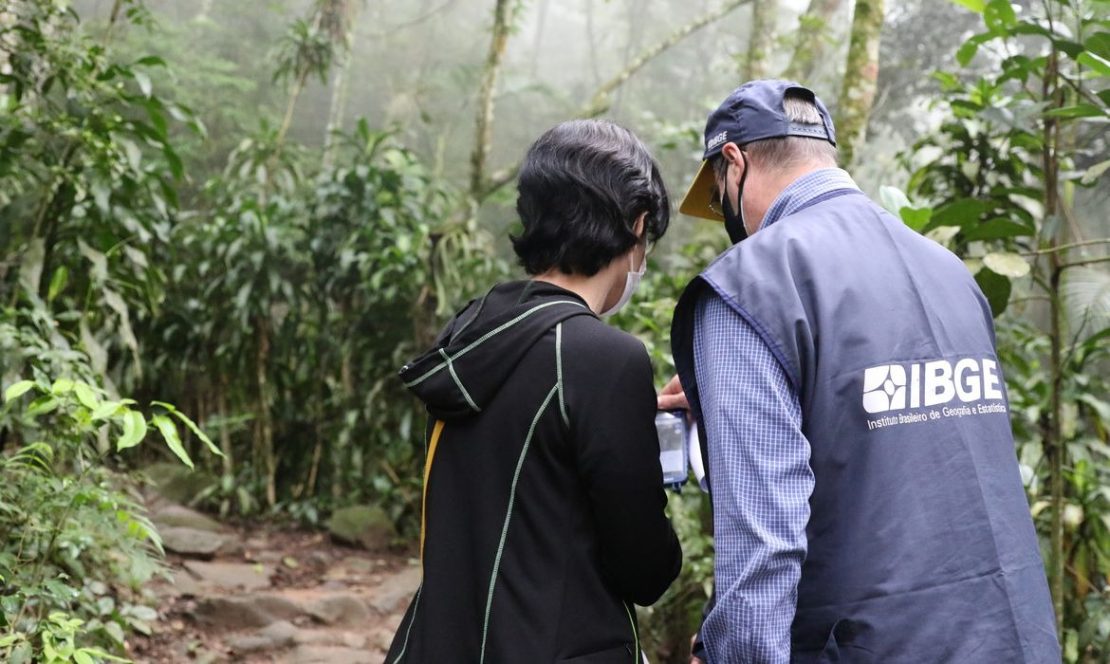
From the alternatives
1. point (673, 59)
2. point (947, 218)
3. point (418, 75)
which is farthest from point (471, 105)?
point (947, 218)

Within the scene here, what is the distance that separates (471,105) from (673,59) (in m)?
5.11

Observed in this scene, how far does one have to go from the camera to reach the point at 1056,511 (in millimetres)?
2775

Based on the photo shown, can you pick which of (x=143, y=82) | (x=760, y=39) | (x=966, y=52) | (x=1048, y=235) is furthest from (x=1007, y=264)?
(x=760, y=39)

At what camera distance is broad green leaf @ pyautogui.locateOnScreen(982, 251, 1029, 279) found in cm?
258

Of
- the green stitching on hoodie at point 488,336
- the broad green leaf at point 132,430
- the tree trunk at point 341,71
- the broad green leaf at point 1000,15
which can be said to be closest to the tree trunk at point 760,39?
the tree trunk at point 341,71

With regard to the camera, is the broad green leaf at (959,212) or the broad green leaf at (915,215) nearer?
the broad green leaf at (915,215)

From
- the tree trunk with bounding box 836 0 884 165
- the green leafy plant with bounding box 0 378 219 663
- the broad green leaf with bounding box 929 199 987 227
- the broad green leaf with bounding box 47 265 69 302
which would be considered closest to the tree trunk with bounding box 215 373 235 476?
the broad green leaf with bounding box 47 265 69 302

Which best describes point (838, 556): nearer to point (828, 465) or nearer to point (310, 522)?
point (828, 465)

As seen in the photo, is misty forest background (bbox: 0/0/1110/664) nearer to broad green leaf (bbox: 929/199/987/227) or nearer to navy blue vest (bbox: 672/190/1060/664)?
broad green leaf (bbox: 929/199/987/227)

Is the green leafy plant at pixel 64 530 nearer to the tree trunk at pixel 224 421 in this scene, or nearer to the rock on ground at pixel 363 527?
the rock on ground at pixel 363 527

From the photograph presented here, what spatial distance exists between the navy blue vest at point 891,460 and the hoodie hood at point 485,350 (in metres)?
0.24

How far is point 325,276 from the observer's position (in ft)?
22.4

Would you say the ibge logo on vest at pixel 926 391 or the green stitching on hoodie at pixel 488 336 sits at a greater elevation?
the green stitching on hoodie at pixel 488 336

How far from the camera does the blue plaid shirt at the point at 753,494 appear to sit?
130cm
